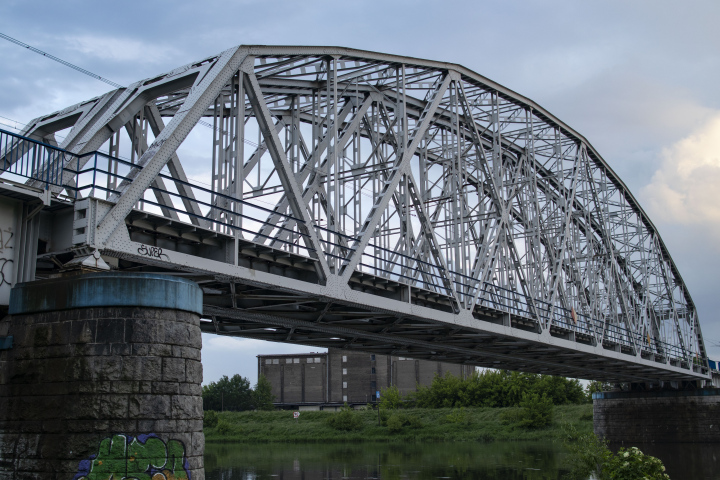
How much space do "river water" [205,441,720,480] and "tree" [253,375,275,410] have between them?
41.8m

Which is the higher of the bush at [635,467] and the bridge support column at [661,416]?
the bridge support column at [661,416]

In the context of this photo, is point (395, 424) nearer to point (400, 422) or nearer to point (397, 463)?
point (400, 422)

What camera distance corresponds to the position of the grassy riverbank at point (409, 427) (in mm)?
81562

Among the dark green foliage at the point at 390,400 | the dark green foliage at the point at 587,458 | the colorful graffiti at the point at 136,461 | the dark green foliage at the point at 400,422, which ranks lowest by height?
the dark green foliage at the point at 587,458

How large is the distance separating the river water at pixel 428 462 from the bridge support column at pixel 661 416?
2.09m

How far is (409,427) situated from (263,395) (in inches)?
1477

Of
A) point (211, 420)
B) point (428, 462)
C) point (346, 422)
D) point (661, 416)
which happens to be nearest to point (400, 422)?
point (346, 422)

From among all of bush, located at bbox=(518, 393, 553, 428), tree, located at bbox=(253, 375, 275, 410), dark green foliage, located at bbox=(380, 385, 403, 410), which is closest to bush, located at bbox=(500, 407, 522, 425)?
bush, located at bbox=(518, 393, 553, 428)

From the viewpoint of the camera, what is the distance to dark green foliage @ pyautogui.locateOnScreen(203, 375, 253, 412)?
414ft

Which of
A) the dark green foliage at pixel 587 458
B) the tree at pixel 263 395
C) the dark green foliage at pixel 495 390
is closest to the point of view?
the dark green foliage at pixel 587 458

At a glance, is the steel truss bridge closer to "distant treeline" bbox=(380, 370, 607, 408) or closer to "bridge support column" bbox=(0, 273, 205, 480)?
"bridge support column" bbox=(0, 273, 205, 480)

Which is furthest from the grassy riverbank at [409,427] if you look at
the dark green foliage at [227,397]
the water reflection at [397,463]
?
the dark green foliage at [227,397]

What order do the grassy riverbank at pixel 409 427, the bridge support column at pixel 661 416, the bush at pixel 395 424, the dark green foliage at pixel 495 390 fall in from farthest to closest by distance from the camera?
the dark green foliage at pixel 495 390 < the bush at pixel 395 424 < the grassy riverbank at pixel 409 427 < the bridge support column at pixel 661 416

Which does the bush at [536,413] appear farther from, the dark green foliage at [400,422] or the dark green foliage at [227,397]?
the dark green foliage at [227,397]
